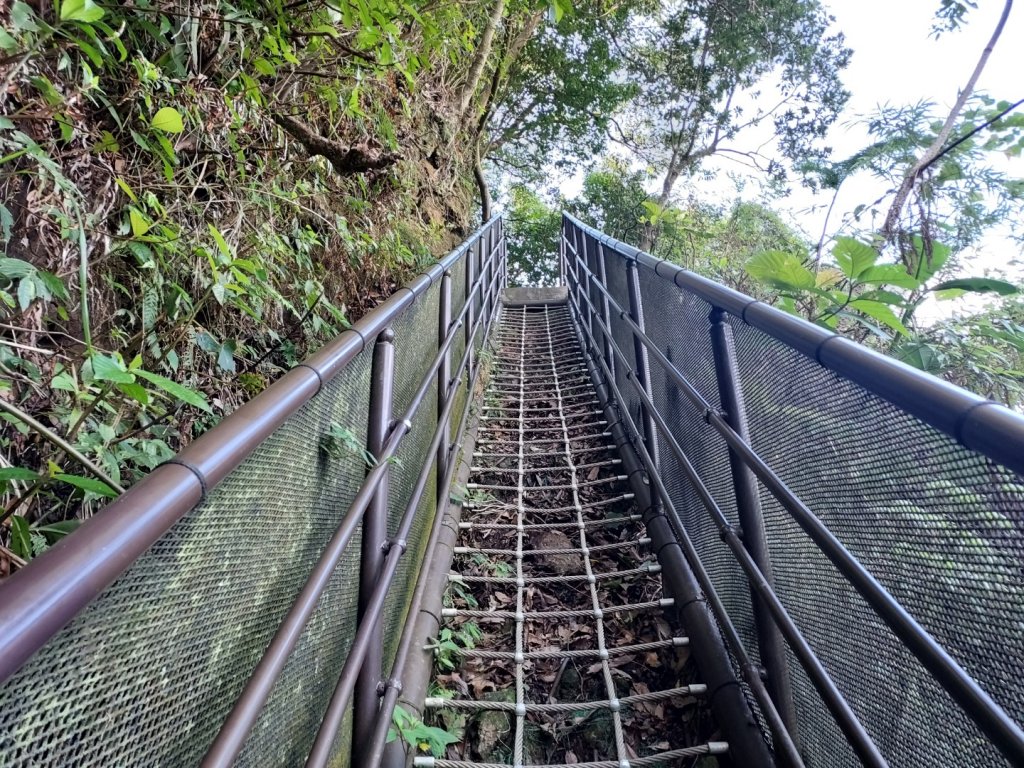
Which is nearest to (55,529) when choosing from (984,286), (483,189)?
(984,286)

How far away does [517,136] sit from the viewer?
11.1m

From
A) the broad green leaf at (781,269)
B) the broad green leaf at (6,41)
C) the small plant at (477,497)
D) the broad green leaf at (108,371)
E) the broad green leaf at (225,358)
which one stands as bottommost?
the small plant at (477,497)

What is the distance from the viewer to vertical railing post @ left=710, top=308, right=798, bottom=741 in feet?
4.23

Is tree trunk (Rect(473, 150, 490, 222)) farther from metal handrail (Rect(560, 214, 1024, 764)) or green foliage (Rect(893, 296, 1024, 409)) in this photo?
metal handrail (Rect(560, 214, 1024, 764))

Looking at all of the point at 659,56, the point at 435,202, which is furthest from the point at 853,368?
the point at 659,56

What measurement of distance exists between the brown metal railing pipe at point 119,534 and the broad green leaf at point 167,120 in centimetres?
77

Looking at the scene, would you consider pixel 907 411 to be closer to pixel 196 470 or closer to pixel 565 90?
pixel 196 470

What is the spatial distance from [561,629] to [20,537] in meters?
1.62

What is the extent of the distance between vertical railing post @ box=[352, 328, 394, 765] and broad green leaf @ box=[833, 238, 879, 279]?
1.67m

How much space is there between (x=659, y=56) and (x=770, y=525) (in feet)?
38.6

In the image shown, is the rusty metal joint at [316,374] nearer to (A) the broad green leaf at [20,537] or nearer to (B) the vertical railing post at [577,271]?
(A) the broad green leaf at [20,537]

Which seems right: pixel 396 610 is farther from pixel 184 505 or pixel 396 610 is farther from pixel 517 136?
pixel 517 136

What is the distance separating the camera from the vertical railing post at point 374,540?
1191mm

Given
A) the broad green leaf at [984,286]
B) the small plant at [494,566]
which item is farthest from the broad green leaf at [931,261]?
the small plant at [494,566]
